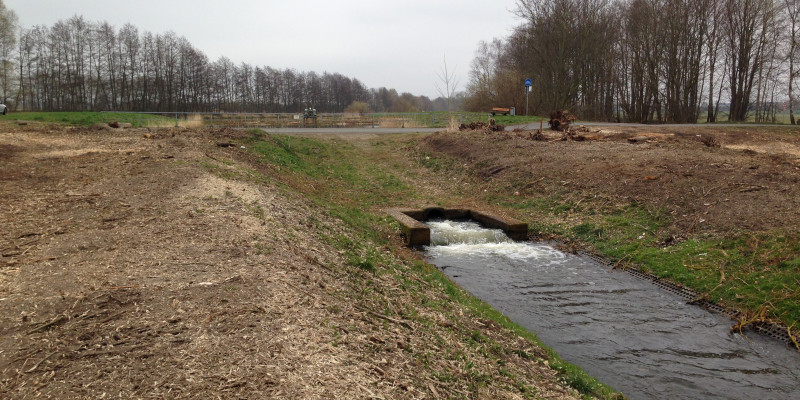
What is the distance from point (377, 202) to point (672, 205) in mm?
7694

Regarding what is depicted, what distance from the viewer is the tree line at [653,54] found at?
3866 centimetres

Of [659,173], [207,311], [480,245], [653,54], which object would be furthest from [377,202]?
[653,54]

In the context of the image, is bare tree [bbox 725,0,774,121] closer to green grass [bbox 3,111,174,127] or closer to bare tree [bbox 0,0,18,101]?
green grass [bbox 3,111,174,127]

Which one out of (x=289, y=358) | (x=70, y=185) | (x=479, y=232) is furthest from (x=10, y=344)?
(x=479, y=232)

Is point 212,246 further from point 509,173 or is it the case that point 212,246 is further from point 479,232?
point 509,173

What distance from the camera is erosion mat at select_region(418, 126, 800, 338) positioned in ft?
26.3

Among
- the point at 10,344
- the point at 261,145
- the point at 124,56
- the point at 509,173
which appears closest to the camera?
the point at 10,344

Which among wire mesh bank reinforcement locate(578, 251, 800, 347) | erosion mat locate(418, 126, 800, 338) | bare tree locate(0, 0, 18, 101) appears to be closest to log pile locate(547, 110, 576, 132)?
erosion mat locate(418, 126, 800, 338)

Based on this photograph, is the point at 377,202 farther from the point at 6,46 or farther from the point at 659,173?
the point at 6,46

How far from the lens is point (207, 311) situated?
174 inches

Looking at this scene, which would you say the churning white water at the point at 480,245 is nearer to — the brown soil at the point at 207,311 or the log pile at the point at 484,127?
the brown soil at the point at 207,311

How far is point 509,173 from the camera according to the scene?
1644 centimetres

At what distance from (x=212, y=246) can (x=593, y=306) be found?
5.67m

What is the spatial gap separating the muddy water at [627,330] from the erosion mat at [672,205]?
74 centimetres
